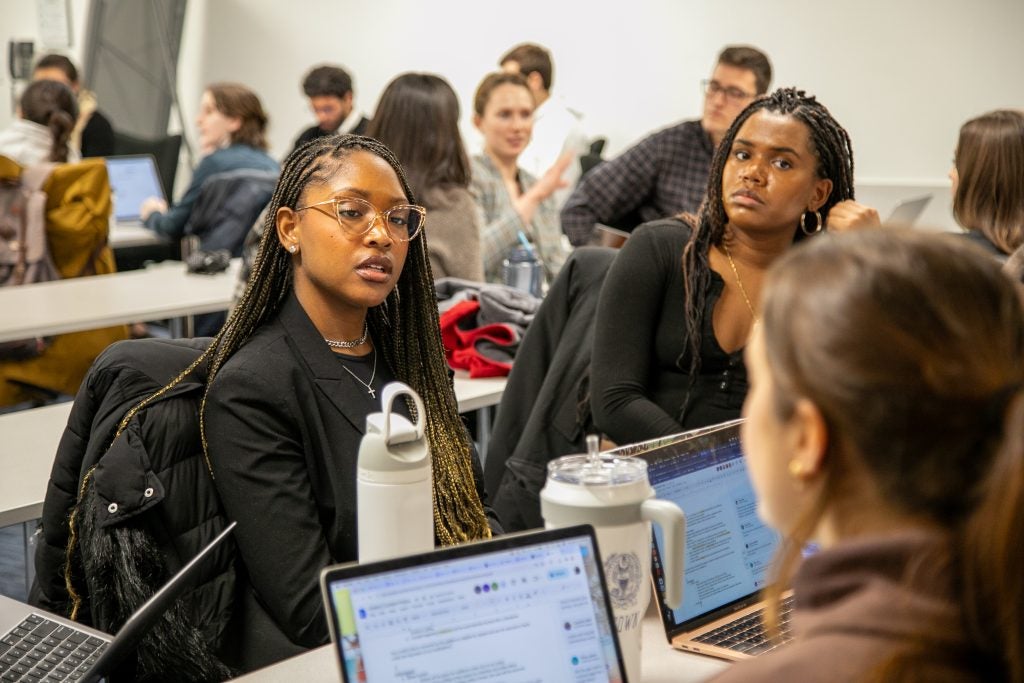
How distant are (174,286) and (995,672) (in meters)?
3.76

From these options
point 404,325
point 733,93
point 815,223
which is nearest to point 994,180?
point 815,223

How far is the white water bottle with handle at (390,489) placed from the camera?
4.15ft

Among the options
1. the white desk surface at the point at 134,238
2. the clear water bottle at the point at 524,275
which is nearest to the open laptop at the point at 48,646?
the clear water bottle at the point at 524,275

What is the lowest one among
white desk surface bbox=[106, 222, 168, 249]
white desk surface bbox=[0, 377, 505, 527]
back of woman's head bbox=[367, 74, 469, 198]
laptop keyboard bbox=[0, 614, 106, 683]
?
white desk surface bbox=[106, 222, 168, 249]

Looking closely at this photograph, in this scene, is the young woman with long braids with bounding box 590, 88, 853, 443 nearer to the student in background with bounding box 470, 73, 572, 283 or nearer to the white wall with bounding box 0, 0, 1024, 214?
the student in background with bounding box 470, 73, 572, 283

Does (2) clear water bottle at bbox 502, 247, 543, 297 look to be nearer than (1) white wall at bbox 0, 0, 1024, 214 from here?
Yes

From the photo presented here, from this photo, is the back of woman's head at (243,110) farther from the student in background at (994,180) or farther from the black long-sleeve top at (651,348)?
the black long-sleeve top at (651,348)

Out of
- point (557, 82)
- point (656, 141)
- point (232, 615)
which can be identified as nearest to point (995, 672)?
A: point (232, 615)

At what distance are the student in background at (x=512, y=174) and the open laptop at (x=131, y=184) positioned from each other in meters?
3.03

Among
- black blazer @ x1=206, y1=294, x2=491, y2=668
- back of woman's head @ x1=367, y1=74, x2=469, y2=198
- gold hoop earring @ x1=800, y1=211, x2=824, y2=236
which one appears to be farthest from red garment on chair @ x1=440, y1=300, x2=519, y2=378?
black blazer @ x1=206, y1=294, x2=491, y2=668

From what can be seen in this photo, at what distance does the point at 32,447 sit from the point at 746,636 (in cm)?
160

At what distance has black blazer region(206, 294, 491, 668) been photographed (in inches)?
65.0

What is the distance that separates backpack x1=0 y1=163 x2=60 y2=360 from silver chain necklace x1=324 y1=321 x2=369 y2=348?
110 inches

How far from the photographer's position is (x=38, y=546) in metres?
1.79
